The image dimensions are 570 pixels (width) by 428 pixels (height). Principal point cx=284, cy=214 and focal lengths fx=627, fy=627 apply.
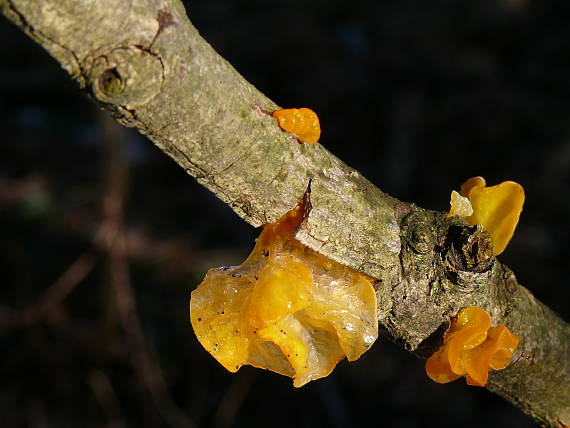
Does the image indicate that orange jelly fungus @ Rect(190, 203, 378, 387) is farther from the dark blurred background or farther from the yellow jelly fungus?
the dark blurred background

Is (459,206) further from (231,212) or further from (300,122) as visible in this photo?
(231,212)

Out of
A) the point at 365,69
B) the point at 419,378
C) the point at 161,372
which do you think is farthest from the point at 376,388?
the point at 365,69

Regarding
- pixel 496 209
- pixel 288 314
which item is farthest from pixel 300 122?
pixel 496 209

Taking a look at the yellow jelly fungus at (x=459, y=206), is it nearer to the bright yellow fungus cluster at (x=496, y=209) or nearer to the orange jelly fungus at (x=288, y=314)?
the bright yellow fungus cluster at (x=496, y=209)

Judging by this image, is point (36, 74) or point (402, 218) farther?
point (36, 74)

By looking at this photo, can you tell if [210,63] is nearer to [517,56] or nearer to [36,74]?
[517,56]

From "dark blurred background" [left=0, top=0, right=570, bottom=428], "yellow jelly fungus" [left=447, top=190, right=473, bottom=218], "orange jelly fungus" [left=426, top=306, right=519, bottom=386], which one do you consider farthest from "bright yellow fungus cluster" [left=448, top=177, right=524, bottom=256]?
"dark blurred background" [left=0, top=0, right=570, bottom=428]

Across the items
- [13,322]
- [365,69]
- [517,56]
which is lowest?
[13,322]
